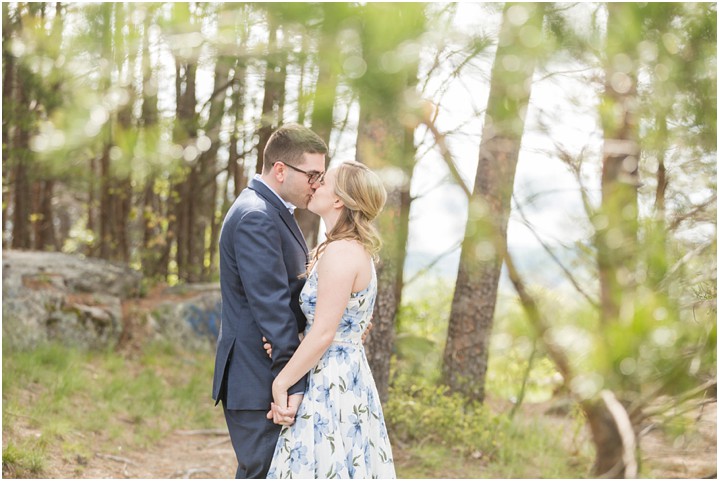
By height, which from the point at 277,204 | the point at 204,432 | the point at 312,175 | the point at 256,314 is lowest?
the point at 204,432

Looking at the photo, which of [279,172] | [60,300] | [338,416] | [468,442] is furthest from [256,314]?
[60,300]

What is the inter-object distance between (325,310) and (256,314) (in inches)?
9.5

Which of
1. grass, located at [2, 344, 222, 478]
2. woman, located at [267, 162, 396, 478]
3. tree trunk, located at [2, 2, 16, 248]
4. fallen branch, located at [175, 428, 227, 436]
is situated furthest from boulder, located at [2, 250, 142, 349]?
woman, located at [267, 162, 396, 478]

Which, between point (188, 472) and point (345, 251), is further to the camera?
point (188, 472)

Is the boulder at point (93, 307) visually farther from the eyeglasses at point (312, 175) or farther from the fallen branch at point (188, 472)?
the eyeglasses at point (312, 175)

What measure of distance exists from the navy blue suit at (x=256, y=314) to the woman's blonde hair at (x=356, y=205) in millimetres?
157

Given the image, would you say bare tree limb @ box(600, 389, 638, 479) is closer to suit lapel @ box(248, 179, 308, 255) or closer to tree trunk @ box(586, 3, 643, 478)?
tree trunk @ box(586, 3, 643, 478)

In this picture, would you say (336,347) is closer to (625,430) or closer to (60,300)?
(625,430)

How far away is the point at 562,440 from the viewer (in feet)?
19.3

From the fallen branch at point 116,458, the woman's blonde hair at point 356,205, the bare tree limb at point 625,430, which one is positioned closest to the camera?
the bare tree limb at point 625,430

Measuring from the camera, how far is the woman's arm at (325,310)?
250cm

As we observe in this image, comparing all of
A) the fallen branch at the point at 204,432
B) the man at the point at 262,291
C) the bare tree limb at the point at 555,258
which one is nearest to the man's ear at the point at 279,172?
the man at the point at 262,291

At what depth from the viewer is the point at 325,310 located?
2512mm

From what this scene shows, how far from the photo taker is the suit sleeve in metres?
2.52
